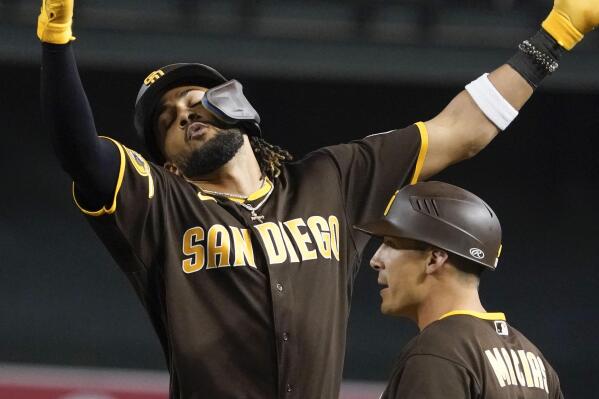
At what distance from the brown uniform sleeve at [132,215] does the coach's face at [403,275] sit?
56cm

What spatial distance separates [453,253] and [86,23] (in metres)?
3.68

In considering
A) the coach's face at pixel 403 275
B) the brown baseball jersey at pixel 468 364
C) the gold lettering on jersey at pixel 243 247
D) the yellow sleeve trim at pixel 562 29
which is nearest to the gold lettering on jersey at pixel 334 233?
the gold lettering on jersey at pixel 243 247

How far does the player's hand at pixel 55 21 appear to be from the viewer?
2.71 meters

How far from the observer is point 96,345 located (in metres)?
6.52

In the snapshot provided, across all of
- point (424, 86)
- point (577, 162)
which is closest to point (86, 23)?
point (424, 86)

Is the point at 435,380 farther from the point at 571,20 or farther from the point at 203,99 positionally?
the point at 571,20

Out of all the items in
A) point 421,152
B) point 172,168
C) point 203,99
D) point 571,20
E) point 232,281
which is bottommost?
point 232,281

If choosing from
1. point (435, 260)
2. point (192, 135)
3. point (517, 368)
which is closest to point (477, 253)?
point (435, 260)

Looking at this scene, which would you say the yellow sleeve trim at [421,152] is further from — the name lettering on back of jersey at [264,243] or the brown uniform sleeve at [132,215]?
the brown uniform sleeve at [132,215]

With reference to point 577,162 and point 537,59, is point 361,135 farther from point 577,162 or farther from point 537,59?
point 537,59

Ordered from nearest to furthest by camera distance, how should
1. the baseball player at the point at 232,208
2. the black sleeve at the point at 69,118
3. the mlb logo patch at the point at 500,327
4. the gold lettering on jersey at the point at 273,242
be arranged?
the mlb logo patch at the point at 500,327, the black sleeve at the point at 69,118, the baseball player at the point at 232,208, the gold lettering on jersey at the point at 273,242

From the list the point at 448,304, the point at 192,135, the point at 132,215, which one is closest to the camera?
the point at 448,304

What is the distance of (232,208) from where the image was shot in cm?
311

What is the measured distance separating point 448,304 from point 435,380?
266 millimetres
